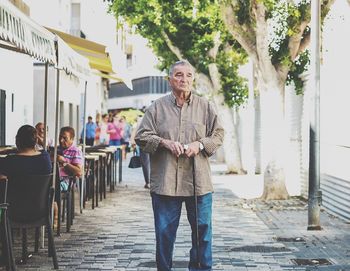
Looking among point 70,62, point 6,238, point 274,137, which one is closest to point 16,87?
point 274,137

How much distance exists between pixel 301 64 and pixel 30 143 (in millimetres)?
10079

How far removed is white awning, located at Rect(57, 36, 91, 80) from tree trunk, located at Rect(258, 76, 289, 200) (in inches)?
195

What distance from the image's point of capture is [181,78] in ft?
25.1

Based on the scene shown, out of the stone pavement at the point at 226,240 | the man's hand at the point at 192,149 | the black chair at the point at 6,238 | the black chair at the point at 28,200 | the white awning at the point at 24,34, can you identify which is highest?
the white awning at the point at 24,34

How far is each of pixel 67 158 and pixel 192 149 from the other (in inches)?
230

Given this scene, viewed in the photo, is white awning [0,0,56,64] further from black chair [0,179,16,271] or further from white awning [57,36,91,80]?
black chair [0,179,16,271]

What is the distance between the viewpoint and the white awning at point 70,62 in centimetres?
1030

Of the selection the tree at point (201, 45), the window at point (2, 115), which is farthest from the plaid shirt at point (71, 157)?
the tree at point (201, 45)

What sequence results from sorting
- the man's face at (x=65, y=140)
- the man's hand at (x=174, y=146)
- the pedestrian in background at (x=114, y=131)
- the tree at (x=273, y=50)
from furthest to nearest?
the pedestrian in background at (x=114, y=131) → the tree at (x=273, y=50) → the man's face at (x=65, y=140) → the man's hand at (x=174, y=146)

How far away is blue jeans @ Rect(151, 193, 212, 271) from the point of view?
7.64m

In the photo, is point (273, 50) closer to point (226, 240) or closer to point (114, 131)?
point (226, 240)

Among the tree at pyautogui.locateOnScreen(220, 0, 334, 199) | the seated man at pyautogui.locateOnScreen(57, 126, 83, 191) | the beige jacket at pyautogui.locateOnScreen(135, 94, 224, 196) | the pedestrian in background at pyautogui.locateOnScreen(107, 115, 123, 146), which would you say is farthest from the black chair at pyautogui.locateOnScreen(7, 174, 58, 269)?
the pedestrian in background at pyautogui.locateOnScreen(107, 115, 123, 146)

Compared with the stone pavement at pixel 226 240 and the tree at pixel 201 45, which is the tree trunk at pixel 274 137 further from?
the tree at pixel 201 45

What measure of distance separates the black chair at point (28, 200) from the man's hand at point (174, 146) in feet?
6.69
